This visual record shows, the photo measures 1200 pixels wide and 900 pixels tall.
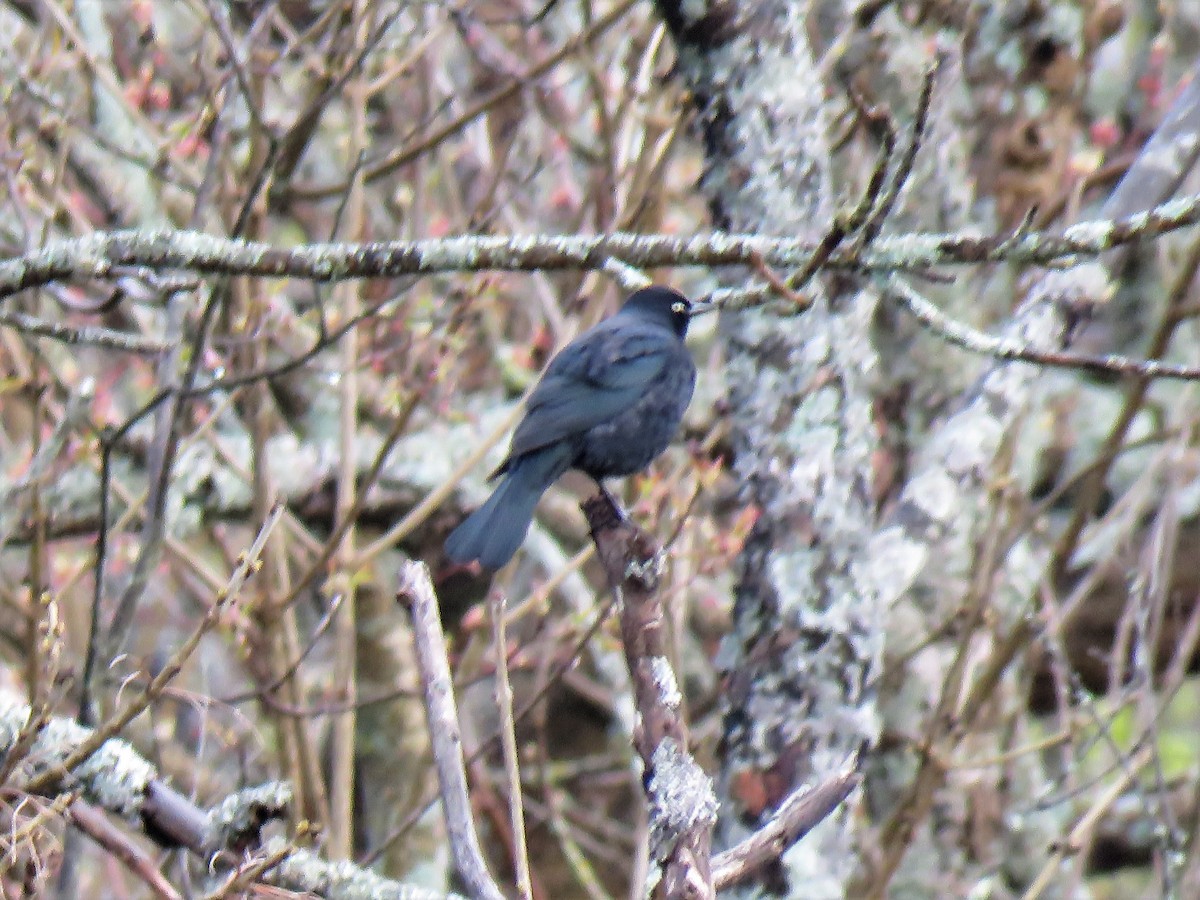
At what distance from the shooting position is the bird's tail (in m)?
3.88

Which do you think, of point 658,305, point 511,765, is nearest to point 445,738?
point 511,765

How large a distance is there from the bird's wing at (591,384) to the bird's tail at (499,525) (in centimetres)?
13

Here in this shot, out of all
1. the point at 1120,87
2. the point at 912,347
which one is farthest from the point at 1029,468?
the point at 1120,87

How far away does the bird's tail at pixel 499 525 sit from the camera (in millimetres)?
3885

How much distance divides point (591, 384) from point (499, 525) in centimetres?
68

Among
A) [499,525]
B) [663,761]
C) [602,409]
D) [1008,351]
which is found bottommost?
[663,761]

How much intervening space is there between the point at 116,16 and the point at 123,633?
3443 millimetres

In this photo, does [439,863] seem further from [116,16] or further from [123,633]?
[116,16]

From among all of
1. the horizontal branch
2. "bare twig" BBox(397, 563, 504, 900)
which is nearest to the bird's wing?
the horizontal branch

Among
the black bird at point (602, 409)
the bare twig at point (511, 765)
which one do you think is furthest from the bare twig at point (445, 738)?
the black bird at point (602, 409)

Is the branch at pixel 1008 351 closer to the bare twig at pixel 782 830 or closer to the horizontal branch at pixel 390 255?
the horizontal branch at pixel 390 255

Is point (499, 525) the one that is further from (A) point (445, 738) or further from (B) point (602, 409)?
(A) point (445, 738)

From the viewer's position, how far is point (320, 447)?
5926mm

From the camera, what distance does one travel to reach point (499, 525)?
13.0 ft
